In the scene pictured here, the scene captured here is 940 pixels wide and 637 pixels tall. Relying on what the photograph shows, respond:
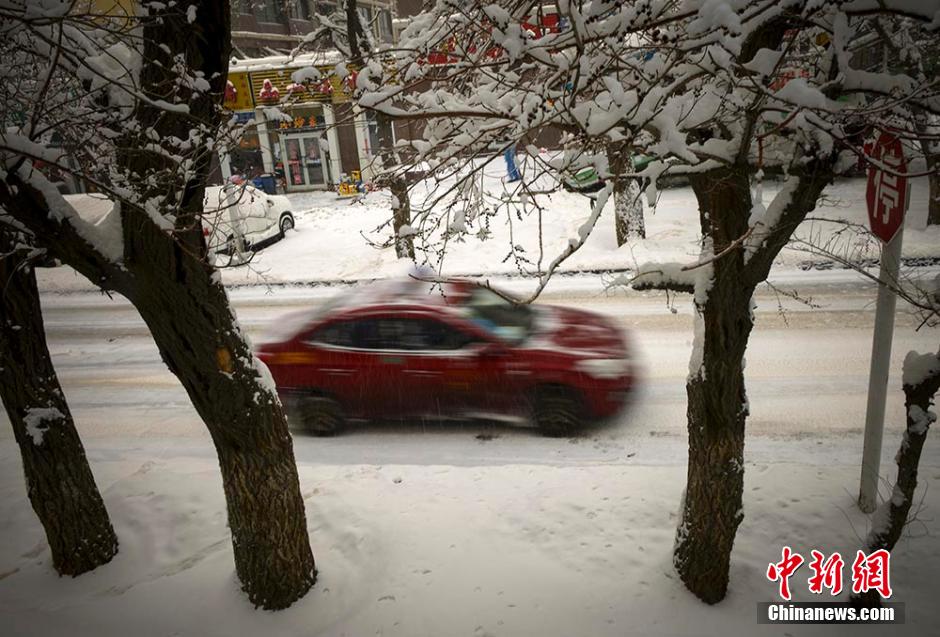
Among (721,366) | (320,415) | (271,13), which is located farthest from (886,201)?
(271,13)

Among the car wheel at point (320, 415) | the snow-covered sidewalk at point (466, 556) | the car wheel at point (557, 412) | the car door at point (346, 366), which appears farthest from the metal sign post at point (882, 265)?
the car wheel at point (320, 415)

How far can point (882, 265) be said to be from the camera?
4672mm

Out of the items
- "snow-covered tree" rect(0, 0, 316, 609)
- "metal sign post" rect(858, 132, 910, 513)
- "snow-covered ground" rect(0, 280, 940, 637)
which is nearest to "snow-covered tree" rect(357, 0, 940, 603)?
"metal sign post" rect(858, 132, 910, 513)

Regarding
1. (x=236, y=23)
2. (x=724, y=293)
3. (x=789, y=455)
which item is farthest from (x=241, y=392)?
(x=236, y=23)

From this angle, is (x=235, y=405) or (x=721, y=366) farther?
(x=235, y=405)

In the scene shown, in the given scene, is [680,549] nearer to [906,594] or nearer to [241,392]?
[906,594]

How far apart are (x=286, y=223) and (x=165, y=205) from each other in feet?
58.2

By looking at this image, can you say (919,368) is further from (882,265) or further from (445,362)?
(445,362)

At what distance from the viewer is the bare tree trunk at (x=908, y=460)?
358cm

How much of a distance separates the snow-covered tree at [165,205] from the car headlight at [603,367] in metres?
3.59

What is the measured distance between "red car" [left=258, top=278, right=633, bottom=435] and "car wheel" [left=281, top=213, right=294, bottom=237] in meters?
13.8

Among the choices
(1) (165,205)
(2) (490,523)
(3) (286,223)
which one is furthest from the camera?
(3) (286,223)

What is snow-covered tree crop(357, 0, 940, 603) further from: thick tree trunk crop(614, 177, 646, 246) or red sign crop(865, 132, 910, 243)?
thick tree trunk crop(614, 177, 646, 246)

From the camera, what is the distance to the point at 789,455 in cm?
654
